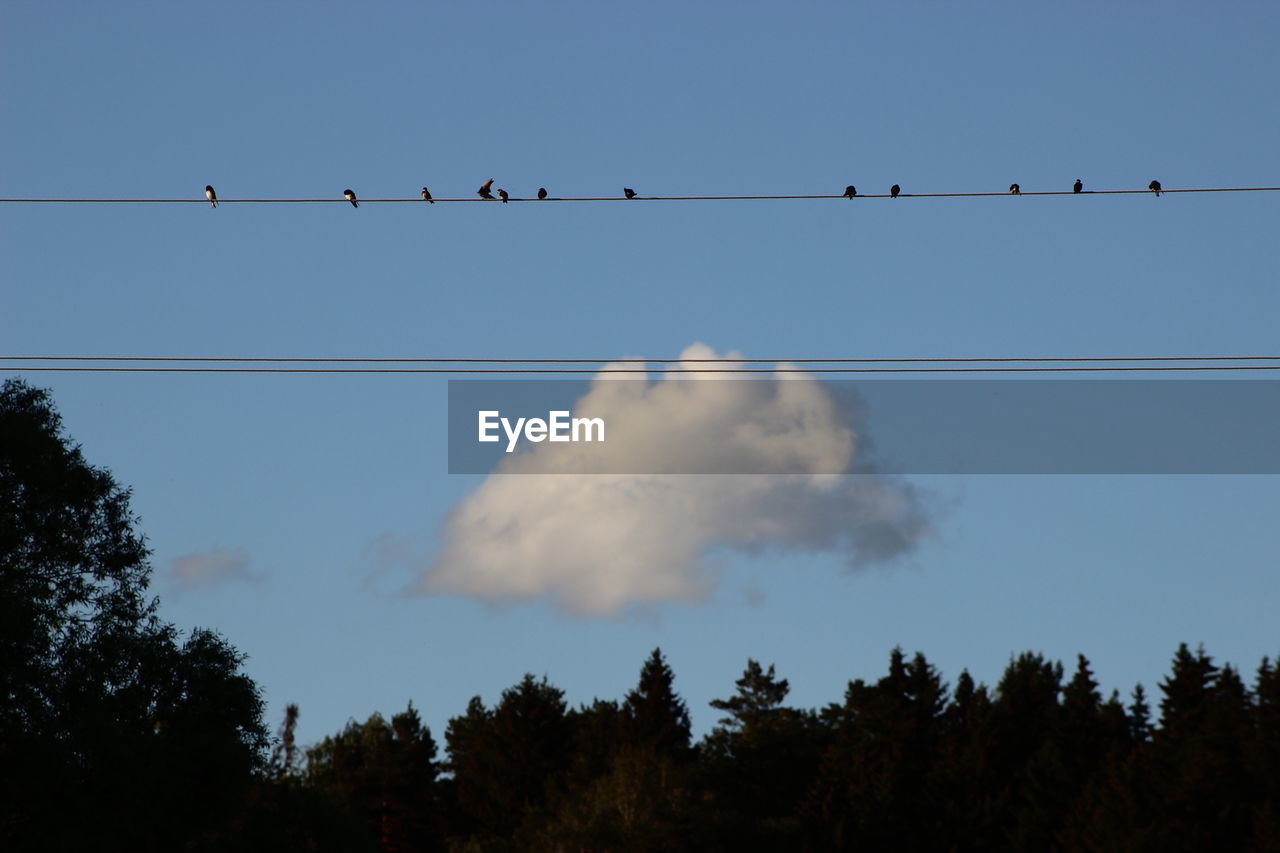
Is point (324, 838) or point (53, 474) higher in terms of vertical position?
point (53, 474)

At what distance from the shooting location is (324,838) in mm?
55281

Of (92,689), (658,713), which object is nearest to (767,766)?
(658,713)

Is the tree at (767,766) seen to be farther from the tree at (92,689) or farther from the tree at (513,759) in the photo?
the tree at (92,689)

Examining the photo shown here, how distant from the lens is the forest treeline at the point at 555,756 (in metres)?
35.3

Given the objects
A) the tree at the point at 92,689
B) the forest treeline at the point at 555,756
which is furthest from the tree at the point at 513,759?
the tree at the point at 92,689

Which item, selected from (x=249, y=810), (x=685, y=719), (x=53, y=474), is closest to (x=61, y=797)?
(x=53, y=474)

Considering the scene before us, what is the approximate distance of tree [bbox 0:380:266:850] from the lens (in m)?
34.5

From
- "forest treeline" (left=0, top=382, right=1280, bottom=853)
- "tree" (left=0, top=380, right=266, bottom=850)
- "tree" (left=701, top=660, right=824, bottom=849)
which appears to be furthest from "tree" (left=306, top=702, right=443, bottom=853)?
"tree" (left=0, top=380, right=266, bottom=850)

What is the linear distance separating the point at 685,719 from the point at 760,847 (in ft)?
82.1

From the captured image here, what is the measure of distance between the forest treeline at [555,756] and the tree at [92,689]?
5cm

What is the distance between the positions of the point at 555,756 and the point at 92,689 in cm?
8166

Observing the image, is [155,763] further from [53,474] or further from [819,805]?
[819,805]

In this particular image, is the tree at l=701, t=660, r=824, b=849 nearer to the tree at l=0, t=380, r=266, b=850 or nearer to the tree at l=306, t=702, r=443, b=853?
the tree at l=306, t=702, r=443, b=853

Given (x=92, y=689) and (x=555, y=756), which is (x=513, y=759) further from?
(x=92, y=689)
